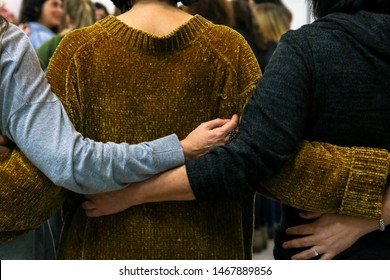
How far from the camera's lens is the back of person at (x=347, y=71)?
3.33ft

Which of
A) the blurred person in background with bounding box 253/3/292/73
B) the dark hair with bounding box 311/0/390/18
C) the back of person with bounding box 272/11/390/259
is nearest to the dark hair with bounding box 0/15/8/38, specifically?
the back of person with bounding box 272/11/390/259

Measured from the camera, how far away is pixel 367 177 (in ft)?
3.32

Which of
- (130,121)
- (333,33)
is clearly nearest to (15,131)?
(130,121)

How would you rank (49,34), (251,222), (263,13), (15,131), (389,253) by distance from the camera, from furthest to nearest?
(263,13), (49,34), (251,222), (389,253), (15,131)

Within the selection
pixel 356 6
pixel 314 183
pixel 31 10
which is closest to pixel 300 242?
pixel 314 183

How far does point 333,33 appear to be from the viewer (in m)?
1.03

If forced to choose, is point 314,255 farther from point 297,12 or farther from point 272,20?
point 297,12

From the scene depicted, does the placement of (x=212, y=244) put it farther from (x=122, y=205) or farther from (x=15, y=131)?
(x=15, y=131)

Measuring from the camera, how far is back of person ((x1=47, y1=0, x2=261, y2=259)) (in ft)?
3.65

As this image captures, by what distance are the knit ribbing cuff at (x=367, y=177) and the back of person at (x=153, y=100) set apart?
0.28 metres

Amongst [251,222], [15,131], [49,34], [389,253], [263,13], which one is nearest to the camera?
[15,131]

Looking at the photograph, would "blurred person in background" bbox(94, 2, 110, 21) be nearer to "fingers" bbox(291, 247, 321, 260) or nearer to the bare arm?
the bare arm
